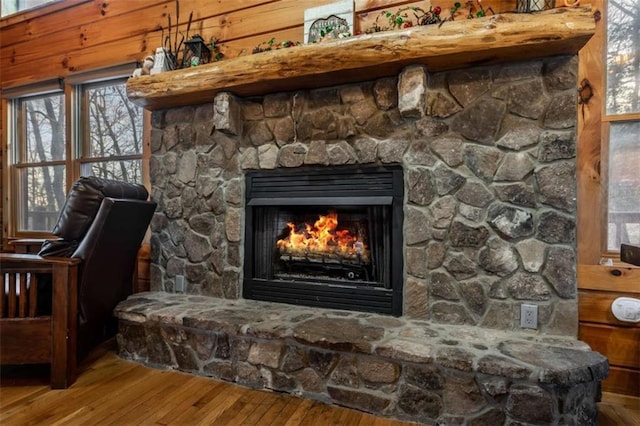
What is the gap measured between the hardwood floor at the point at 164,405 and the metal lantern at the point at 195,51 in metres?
2.08

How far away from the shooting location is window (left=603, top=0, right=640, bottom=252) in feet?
5.90

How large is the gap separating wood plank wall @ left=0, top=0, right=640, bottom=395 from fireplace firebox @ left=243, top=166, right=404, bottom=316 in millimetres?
973

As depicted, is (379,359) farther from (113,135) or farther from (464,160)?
(113,135)

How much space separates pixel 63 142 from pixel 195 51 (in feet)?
6.71

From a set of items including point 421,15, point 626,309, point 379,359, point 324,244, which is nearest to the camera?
point 379,359

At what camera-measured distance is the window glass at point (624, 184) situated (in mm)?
1800

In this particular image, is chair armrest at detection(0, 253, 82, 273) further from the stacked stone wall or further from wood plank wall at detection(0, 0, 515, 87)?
wood plank wall at detection(0, 0, 515, 87)

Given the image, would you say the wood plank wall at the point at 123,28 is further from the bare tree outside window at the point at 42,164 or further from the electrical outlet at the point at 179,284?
the electrical outlet at the point at 179,284

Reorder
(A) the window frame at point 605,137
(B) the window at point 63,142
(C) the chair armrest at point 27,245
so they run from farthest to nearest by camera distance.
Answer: (B) the window at point 63,142, (C) the chair armrest at point 27,245, (A) the window frame at point 605,137

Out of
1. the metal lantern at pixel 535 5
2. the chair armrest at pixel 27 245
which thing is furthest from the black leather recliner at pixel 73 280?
the metal lantern at pixel 535 5

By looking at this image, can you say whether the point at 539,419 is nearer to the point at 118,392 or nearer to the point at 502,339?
the point at 502,339

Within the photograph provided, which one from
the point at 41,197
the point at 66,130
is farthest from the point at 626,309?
the point at 41,197

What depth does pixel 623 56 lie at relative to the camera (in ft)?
5.96

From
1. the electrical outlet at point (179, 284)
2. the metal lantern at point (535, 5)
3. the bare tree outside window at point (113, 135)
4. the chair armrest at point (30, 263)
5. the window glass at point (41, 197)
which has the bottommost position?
the electrical outlet at point (179, 284)
